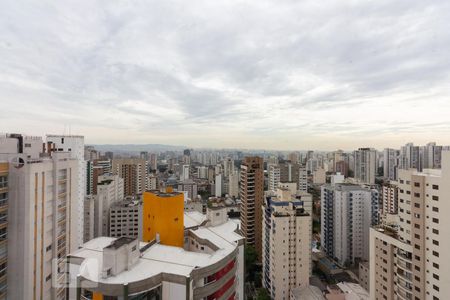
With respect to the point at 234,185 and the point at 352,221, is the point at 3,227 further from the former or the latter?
the point at 234,185

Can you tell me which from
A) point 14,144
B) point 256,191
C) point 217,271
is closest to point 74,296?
point 217,271

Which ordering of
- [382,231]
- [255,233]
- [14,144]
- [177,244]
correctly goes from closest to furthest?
[14,144] → [177,244] → [382,231] → [255,233]

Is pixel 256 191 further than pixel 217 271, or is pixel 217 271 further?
pixel 256 191

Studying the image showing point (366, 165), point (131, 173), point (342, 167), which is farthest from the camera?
point (342, 167)

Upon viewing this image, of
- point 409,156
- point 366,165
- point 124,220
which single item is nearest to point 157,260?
point 124,220

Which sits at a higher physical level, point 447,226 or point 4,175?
point 4,175

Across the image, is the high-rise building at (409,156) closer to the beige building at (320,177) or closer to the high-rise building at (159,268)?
the beige building at (320,177)

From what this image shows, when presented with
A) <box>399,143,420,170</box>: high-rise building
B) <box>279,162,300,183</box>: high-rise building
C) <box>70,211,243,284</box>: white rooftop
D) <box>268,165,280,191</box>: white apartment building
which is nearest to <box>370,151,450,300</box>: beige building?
<box>70,211,243,284</box>: white rooftop

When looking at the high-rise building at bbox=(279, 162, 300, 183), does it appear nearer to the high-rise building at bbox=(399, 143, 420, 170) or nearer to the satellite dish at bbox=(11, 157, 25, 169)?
the high-rise building at bbox=(399, 143, 420, 170)

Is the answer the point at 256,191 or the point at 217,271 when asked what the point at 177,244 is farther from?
the point at 256,191
